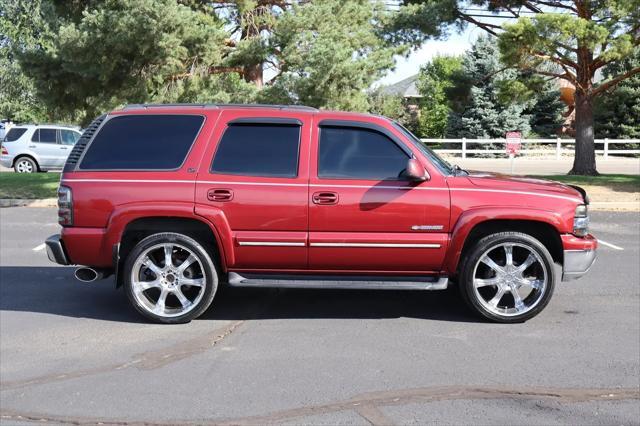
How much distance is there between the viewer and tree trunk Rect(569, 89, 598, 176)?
2161 centimetres

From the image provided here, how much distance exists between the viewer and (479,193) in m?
5.83

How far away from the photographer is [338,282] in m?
5.86

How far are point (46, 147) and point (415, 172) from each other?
68.8 feet

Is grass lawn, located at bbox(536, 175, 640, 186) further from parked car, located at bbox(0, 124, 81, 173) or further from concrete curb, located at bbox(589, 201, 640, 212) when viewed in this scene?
parked car, located at bbox(0, 124, 81, 173)

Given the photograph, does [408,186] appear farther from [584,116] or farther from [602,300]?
[584,116]

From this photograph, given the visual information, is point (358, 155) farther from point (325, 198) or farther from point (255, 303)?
point (255, 303)

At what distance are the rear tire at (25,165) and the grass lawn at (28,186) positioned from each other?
4299 millimetres

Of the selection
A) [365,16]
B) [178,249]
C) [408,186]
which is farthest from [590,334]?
[365,16]

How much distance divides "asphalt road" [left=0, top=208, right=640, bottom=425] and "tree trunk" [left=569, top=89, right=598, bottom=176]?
621 inches

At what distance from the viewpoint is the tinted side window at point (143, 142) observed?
19.6 feet

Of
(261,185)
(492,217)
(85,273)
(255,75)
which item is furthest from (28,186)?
(492,217)

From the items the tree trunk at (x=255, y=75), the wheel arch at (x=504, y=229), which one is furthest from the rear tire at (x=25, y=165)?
the wheel arch at (x=504, y=229)

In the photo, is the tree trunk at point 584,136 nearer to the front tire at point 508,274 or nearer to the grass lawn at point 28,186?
the grass lawn at point 28,186

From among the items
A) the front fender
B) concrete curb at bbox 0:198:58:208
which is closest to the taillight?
the front fender
